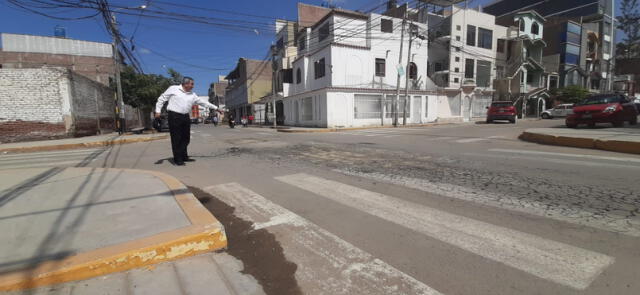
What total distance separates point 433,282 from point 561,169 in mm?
4661

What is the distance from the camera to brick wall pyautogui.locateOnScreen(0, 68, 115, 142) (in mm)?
12062

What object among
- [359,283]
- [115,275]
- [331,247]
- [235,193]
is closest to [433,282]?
[359,283]

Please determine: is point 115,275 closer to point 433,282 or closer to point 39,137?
point 433,282

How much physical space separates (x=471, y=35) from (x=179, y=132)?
32.3 meters

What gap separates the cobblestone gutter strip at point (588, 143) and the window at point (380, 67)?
17147 millimetres

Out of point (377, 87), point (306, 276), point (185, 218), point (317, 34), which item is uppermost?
point (317, 34)

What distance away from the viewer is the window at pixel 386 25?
25516mm

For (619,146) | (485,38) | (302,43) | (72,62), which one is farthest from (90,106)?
(485,38)

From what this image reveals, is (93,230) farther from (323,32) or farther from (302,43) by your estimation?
(302,43)

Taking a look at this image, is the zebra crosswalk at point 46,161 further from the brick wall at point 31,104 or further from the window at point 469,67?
the window at point 469,67

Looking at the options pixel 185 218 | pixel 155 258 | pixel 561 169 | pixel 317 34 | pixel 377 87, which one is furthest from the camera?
pixel 317 34

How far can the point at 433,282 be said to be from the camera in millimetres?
1814

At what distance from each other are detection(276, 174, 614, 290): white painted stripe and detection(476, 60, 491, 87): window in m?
33.3

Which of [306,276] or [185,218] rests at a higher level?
[185,218]
